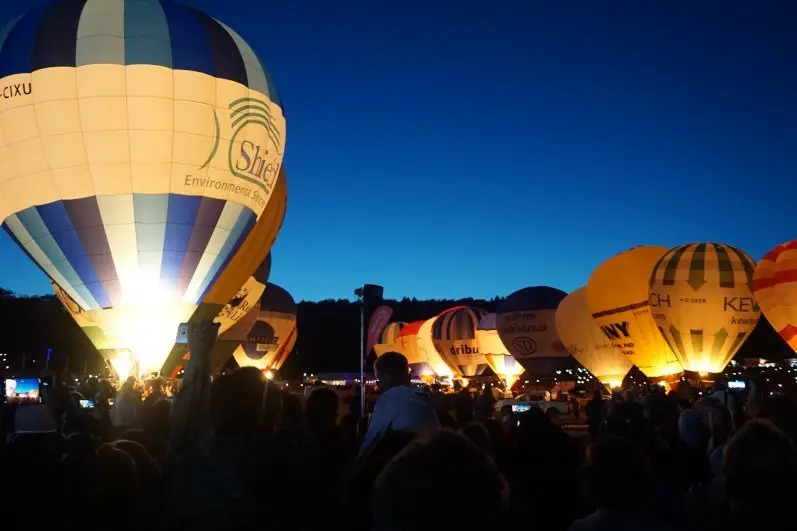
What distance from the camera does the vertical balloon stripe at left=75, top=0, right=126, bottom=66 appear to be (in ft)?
40.8

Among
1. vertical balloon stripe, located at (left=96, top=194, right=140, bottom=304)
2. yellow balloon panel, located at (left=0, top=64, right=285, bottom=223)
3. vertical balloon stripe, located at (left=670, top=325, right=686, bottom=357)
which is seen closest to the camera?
yellow balloon panel, located at (left=0, top=64, right=285, bottom=223)

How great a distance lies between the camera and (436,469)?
126 centimetres

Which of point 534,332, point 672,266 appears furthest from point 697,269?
point 534,332

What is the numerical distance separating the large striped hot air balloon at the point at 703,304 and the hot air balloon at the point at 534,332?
1004 centimetres

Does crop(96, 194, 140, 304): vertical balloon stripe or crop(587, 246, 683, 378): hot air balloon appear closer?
crop(96, 194, 140, 304): vertical balloon stripe

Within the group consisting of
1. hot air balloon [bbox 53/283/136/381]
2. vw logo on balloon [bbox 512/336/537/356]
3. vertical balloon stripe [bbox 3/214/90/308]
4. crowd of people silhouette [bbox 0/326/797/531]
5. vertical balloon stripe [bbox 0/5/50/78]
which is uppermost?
Answer: vertical balloon stripe [bbox 0/5/50/78]

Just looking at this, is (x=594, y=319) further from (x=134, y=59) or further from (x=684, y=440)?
(x=684, y=440)

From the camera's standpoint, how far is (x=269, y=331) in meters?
33.3

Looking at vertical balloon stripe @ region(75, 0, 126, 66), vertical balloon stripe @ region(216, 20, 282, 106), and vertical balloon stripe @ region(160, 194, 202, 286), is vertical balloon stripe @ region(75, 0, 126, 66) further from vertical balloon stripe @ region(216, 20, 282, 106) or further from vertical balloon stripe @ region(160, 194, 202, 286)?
vertical balloon stripe @ region(160, 194, 202, 286)

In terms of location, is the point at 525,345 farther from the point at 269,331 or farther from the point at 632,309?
the point at 269,331

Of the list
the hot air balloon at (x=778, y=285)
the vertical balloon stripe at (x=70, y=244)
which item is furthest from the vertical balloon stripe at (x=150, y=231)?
the hot air balloon at (x=778, y=285)

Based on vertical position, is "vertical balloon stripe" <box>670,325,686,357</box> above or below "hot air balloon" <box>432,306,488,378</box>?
below

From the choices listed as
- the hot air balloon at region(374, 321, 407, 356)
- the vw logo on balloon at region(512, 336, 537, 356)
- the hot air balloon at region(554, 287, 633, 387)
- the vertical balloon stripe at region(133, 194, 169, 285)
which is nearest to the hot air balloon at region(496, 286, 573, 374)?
the vw logo on balloon at region(512, 336, 537, 356)

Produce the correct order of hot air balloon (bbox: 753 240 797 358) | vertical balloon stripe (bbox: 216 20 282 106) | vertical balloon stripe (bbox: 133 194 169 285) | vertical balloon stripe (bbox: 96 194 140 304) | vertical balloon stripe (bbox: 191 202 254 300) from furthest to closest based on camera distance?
hot air balloon (bbox: 753 240 797 358) → vertical balloon stripe (bbox: 216 20 282 106) → vertical balloon stripe (bbox: 191 202 254 300) → vertical balloon stripe (bbox: 133 194 169 285) → vertical balloon stripe (bbox: 96 194 140 304)
